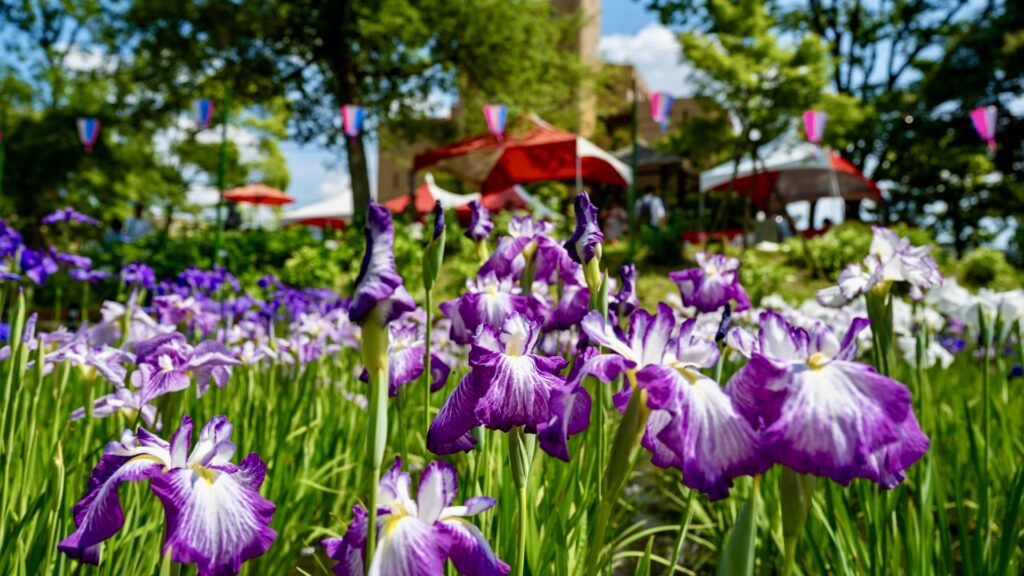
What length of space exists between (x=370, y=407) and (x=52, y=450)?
125 cm

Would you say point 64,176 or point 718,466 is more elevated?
point 64,176

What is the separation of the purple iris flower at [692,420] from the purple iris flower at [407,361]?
2.16 ft

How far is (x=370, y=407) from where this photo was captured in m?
0.61

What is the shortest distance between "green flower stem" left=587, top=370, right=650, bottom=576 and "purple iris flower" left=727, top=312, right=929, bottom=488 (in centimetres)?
9

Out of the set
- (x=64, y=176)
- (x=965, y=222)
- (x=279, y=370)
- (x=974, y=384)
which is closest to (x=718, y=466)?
(x=279, y=370)

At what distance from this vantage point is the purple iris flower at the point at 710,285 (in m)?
1.68

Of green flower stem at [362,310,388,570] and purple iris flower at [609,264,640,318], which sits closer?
green flower stem at [362,310,388,570]

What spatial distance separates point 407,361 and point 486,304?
0.21m

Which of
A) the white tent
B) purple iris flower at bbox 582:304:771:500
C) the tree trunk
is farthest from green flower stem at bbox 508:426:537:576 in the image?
the white tent

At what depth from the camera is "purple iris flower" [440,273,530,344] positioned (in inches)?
52.1

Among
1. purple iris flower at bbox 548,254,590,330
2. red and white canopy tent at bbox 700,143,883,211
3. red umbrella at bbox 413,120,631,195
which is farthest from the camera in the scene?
red and white canopy tent at bbox 700,143,883,211

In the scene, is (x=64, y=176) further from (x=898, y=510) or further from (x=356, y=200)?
(x=898, y=510)

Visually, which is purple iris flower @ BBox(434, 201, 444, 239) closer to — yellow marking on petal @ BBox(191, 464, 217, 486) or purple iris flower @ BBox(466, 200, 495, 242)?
yellow marking on petal @ BBox(191, 464, 217, 486)

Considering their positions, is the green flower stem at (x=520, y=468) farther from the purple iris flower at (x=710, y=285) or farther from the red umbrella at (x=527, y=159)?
the red umbrella at (x=527, y=159)
